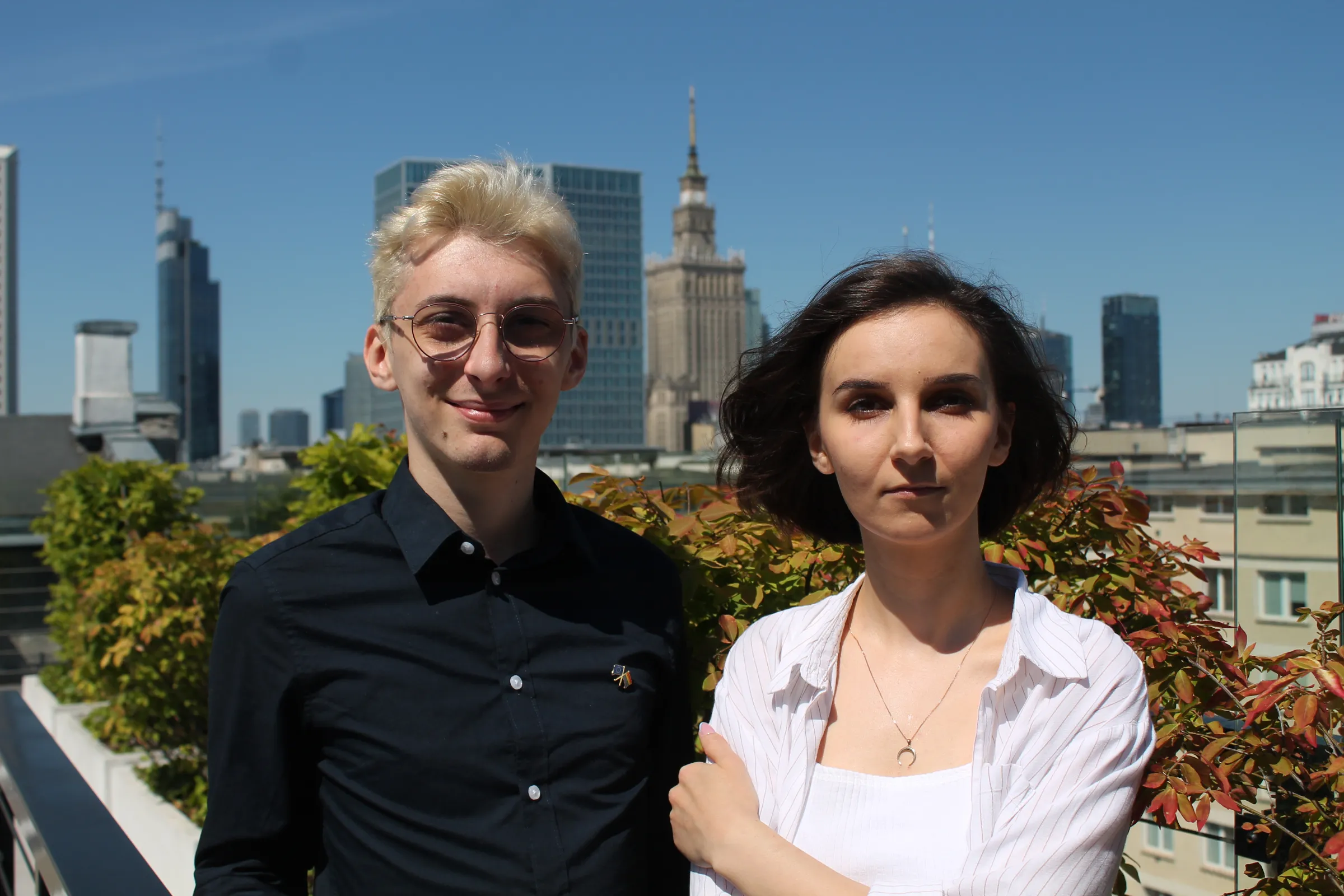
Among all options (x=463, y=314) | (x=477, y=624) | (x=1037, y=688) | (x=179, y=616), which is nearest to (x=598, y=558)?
(x=477, y=624)

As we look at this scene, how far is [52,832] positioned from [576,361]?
150 centimetres

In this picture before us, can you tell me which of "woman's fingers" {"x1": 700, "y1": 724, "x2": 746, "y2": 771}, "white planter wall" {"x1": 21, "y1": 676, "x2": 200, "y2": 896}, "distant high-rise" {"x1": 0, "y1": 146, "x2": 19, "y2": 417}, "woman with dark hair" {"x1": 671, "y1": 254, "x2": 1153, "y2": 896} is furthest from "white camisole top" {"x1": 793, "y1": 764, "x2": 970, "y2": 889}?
"distant high-rise" {"x1": 0, "y1": 146, "x2": 19, "y2": 417}

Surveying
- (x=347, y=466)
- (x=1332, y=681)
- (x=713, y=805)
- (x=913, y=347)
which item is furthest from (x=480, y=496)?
(x=347, y=466)

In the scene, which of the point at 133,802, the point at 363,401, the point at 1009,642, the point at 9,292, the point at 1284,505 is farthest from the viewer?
the point at 363,401

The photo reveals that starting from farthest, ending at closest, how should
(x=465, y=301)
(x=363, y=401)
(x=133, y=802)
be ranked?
1. (x=363, y=401)
2. (x=133, y=802)
3. (x=465, y=301)

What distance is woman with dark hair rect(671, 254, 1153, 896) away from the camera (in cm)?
154

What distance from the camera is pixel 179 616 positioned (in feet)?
21.0

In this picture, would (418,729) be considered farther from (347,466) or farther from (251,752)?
(347,466)

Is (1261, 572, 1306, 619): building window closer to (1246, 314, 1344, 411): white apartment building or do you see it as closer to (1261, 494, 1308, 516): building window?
(1261, 494, 1308, 516): building window

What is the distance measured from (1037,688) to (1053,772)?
129 mm

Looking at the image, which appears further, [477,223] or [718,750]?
[477,223]

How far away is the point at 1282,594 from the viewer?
3.16m

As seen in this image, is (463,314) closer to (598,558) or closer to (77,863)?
(598,558)

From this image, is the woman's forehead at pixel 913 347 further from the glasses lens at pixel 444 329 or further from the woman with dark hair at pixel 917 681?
the glasses lens at pixel 444 329
